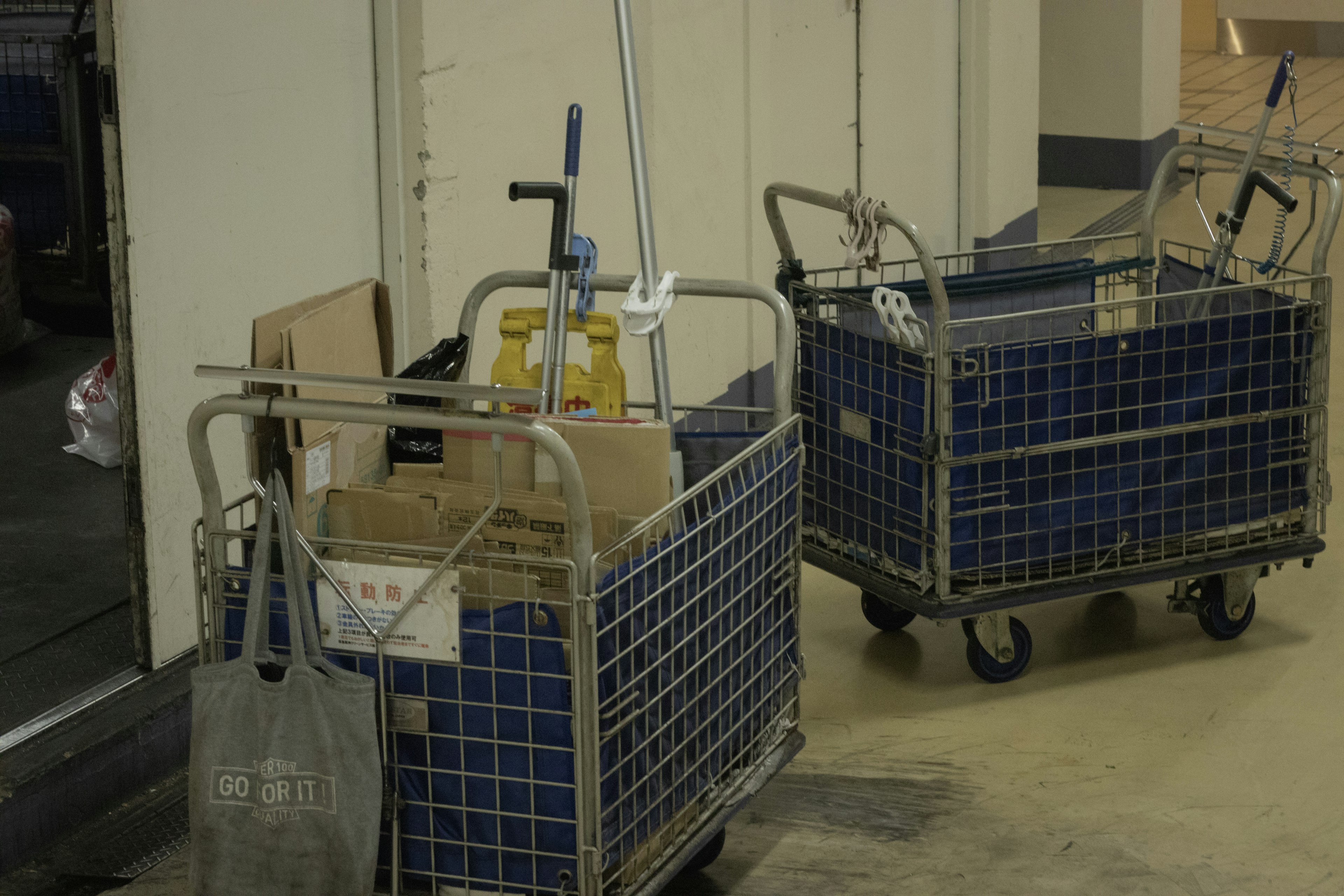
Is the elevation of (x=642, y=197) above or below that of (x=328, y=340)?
above

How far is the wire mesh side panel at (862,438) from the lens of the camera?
11.4ft

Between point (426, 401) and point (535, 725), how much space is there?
79 cm

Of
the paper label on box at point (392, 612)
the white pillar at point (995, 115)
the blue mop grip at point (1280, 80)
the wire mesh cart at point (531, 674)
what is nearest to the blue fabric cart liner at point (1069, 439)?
the blue mop grip at point (1280, 80)

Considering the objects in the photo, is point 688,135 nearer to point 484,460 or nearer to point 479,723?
point 484,460

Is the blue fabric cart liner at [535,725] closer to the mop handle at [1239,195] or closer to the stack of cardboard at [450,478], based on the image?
the stack of cardboard at [450,478]

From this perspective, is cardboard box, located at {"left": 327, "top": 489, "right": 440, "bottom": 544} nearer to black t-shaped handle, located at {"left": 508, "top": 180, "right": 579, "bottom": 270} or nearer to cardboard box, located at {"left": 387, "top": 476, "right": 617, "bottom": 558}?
cardboard box, located at {"left": 387, "top": 476, "right": 617, "bottom": 558}

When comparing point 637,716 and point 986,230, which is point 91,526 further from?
point 986,230

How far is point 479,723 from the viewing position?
2.23 metres

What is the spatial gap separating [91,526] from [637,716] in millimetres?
2745

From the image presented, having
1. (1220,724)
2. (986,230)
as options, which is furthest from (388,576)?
(986,230)

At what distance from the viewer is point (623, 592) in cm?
223

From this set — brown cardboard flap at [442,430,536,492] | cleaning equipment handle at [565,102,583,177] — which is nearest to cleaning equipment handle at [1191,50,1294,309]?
cleaning equipment handle at [565,102,583,177]

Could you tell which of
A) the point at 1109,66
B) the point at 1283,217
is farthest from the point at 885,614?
the point at 1109,66

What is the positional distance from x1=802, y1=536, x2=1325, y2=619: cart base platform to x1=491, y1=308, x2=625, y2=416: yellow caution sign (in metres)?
1.01
